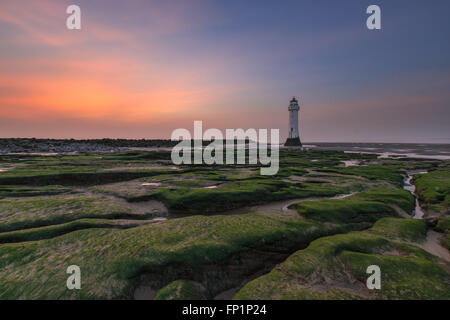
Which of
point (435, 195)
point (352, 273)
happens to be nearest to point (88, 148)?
point (352, 273)

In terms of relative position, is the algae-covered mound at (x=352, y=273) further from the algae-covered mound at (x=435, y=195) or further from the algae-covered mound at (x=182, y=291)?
the algae-covered mound at (x=435, y=195)

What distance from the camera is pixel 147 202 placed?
16984 mm

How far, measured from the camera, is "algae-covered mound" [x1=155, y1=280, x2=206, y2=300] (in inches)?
261

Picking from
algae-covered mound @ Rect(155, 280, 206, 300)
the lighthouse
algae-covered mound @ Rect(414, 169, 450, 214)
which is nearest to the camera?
algae-covered mound @ Rect(155, 280, 206, 300)

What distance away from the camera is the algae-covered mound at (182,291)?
21.7 ft

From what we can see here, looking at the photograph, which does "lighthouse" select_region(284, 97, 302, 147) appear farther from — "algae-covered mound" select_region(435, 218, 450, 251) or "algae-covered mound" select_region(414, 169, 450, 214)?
"algae-covered mound" select_region(435, 218, 450, 251)

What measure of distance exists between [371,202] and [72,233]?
19.1 meters

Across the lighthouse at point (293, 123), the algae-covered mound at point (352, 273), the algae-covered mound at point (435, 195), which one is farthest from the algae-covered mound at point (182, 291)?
the lighthouse at point (293, 123)

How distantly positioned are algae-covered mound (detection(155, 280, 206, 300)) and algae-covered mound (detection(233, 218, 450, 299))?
1242 millimetres

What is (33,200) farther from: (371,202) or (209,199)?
(371,202)

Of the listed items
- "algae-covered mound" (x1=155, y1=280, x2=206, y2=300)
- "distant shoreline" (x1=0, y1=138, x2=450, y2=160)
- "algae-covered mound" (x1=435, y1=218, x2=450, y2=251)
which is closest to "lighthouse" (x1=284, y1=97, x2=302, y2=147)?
"distant shoreline" (x1=0, y1=138, x2=450, y2=160)

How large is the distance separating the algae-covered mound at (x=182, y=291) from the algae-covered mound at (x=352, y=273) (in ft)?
4.07

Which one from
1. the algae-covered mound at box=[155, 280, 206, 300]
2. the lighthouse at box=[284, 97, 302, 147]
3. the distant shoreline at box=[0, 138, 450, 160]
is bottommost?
the algae-covered mound at box=[155, 280, 206, 300]
